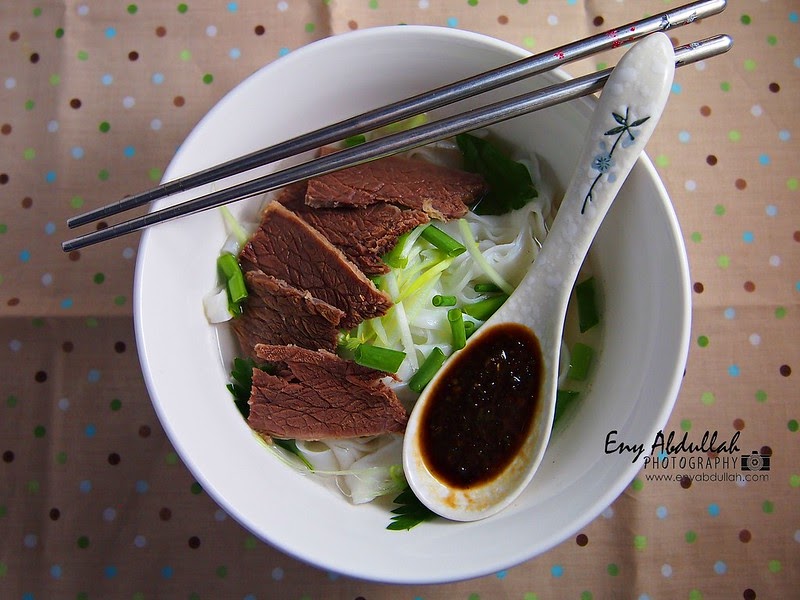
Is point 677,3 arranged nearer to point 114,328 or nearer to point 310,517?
point 310,517

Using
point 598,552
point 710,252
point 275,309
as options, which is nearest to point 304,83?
point 275,309

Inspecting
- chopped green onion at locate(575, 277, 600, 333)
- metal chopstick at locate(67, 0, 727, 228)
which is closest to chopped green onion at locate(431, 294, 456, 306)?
chopped green onion at locate(575, 277, 600, 333)

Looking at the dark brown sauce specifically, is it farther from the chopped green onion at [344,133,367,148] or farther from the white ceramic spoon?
the chopped green onion at [344,133,367,148]

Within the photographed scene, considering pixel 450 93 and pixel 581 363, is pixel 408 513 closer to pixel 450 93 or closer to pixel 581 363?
pixel 581 363

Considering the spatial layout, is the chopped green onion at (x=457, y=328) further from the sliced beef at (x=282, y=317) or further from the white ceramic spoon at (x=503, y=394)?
the sliced beef at (x=282, y=317)

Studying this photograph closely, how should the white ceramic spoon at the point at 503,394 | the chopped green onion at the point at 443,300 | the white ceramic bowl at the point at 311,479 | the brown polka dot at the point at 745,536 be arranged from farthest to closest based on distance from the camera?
the brown polka dot at the point at 745,536 → the chopped green onion at the point at 443,300 → the white ceramic spoon at the point at 503,394 → the white ceramic bowl at the point at 311,479

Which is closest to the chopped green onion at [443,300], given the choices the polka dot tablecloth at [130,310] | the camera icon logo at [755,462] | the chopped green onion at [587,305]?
the chopped green onion at [587,305]

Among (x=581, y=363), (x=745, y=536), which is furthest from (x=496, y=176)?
(x=745, y=536)

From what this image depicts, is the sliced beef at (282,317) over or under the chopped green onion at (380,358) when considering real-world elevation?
over
